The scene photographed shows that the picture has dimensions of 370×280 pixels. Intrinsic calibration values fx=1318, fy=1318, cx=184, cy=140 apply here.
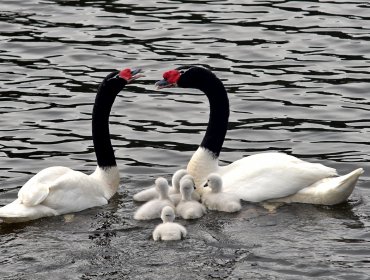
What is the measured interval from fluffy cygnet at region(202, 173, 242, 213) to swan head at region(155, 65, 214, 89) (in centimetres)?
142

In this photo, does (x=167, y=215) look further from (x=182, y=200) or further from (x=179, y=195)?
(x=179, y=195)

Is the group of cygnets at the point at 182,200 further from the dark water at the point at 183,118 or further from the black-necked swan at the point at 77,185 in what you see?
the black-necked swan at the point at 77,185

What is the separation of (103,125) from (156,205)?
5.53 ft

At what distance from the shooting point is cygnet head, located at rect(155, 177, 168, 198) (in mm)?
14008

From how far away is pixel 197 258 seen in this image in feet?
40.6

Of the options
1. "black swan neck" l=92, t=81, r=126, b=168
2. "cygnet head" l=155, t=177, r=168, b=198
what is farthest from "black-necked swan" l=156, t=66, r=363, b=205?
"black swan neck" l=92, t=81, r=126, b=168

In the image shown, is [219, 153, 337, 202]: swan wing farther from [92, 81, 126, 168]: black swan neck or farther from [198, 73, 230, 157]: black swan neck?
[92, 81, 126, 168]: black swan neck

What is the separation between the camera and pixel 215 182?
14.2 metres

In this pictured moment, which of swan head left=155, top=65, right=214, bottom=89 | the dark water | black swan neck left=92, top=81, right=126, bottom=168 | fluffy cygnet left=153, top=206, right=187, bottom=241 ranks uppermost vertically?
swan head left=155, top=65, right=214, bottom=89

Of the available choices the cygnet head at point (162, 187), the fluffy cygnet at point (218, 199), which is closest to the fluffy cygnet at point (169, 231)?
the cygnet head at point (162, 187)

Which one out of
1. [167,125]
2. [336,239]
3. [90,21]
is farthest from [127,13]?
[336,239]

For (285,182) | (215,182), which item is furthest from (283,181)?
(215,182)

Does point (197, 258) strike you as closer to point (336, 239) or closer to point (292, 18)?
point (336, 239)

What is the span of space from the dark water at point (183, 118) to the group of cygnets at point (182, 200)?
0.56 ft
